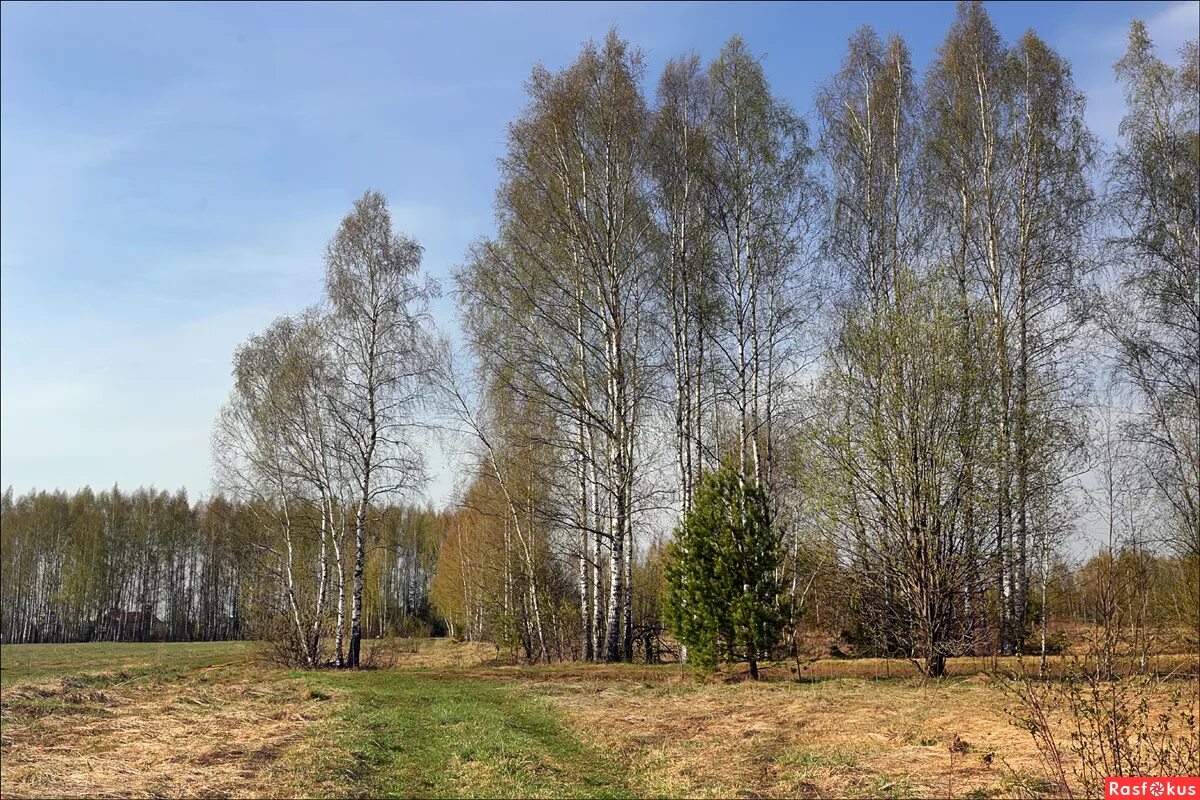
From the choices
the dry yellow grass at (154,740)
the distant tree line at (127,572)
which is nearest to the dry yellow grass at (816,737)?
the dry yellow grass at (154,740)

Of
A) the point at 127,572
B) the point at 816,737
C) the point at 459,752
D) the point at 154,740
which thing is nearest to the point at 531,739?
the point at 459,752

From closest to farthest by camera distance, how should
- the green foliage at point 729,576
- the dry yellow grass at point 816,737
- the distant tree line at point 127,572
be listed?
the dry yellow grass at point 816,737 → the green foliage at point 729,576 → the distant tree line at point 127,572

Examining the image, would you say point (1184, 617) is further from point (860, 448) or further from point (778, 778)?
point (778, 778)

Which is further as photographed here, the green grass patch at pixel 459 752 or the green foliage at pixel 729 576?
the green foliage at pixel 729 576

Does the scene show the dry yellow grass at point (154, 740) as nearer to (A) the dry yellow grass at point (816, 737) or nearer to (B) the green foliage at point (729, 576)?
(A) the dry yellow grass at point (816, 737)

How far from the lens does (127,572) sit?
198 feet

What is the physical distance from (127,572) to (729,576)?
5988 cm

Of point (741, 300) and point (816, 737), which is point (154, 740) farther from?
point (741, 300)

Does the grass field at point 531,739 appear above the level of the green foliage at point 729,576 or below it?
below

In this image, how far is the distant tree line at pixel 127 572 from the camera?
5853cm

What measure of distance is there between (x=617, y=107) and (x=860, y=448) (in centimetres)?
972

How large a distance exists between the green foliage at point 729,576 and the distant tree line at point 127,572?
45.1 m

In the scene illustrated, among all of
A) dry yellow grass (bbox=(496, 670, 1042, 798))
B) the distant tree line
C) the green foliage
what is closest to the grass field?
dry yellow grass (bbox=(496, 670, 1042, 798))

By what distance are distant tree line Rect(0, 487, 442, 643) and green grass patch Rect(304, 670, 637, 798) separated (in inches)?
1793
